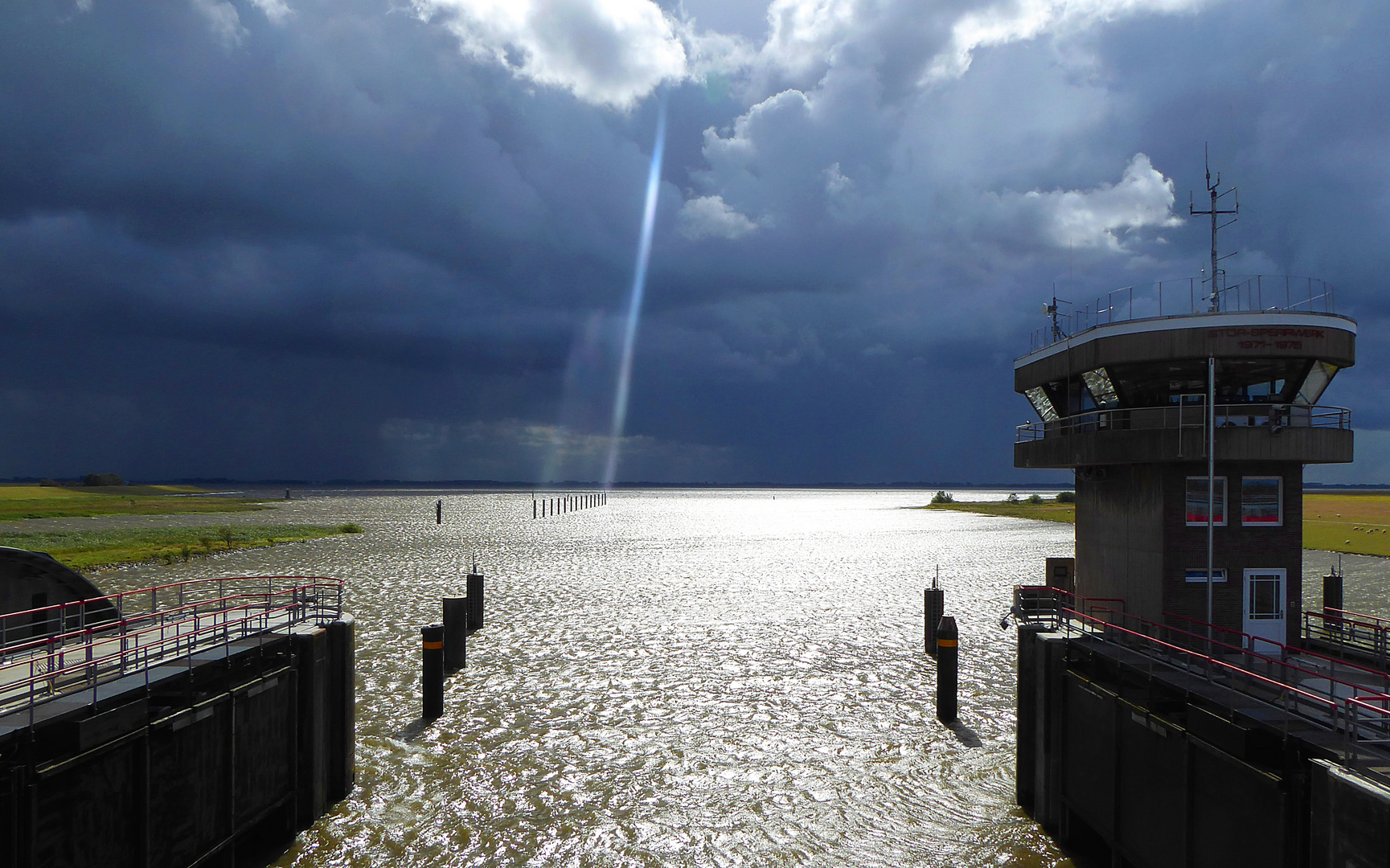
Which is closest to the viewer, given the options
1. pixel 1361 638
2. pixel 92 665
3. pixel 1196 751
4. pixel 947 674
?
pixel 1196 751

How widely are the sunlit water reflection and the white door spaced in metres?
6.42

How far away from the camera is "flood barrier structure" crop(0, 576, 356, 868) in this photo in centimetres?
955

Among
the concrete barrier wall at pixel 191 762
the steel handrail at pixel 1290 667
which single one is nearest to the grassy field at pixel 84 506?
the concrete barrier wall at pixel 191 762

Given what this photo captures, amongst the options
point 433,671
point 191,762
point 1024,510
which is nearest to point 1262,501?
point 433,671

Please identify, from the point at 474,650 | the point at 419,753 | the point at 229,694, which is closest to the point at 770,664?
the point at 474,650

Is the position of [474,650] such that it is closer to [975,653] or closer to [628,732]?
[628,732]

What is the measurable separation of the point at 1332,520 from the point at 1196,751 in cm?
11474

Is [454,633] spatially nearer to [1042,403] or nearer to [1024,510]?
[1042,403]

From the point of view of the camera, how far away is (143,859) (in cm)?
1063

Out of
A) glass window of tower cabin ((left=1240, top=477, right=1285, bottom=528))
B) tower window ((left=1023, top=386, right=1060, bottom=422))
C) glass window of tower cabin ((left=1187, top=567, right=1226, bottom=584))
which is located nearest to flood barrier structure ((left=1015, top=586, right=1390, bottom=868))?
glass window of tower cabin ((left=1187, top=567, right=1226, bottom=584))

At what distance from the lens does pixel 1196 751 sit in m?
11.1


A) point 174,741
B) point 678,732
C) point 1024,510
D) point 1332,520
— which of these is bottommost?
point 1024,510

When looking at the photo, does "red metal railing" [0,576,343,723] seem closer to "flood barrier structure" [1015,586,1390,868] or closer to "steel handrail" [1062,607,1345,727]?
"flood barrier structure" [1015,586,1390,868]

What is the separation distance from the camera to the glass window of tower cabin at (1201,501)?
17.3m
